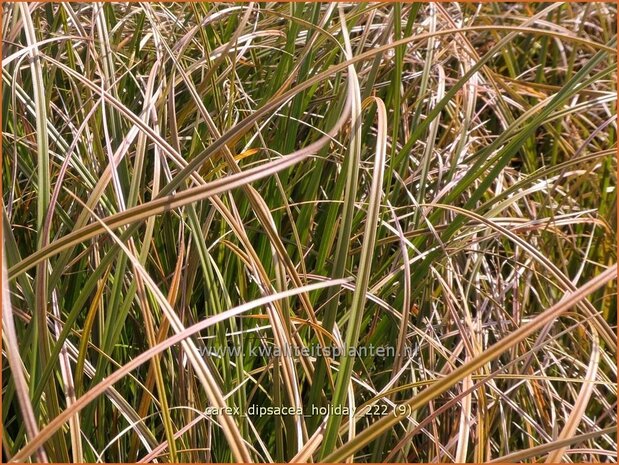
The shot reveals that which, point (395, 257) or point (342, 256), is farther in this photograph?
point (395, 257)

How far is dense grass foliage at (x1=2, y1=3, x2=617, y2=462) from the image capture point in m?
0.75

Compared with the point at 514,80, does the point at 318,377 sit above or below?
below

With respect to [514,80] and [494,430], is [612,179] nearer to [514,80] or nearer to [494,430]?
[514,80]

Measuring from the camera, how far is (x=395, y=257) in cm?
100

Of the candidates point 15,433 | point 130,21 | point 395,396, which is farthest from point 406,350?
point 130,21

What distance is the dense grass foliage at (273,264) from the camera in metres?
0.75

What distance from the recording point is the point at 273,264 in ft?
3.20

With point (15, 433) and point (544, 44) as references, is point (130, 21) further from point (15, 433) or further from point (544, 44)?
point (544, 44)

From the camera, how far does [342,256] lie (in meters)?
0.81

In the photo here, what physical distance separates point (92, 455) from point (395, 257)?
48 cm

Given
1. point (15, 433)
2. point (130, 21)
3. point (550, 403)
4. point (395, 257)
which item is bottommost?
point (550, 403)

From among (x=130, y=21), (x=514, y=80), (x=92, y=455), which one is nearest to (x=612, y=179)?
(x=514, y=80)

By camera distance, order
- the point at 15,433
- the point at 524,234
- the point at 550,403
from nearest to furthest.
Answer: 1. the point at 15,433
2. the point at 550,403
3. the point at 524,234

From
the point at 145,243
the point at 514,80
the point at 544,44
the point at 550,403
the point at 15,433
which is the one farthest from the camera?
the point at 544,44
